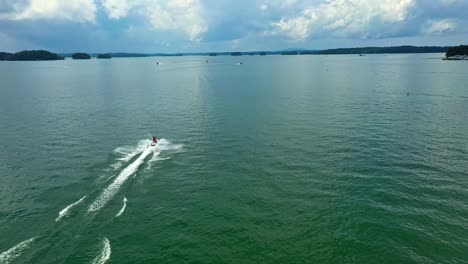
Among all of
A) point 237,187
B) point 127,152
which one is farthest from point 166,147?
point 237,187

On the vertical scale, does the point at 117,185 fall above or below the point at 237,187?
above

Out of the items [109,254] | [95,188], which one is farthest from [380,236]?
[95,188]

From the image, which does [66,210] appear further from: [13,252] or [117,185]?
[13,252]

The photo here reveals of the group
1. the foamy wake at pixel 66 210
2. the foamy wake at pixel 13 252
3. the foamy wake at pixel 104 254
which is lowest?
the foamy wake at pixel 104 254

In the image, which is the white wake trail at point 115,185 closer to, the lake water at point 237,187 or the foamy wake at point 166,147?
the lake water at point 237,187

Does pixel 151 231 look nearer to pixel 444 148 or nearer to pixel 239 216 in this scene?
pixel 239 216

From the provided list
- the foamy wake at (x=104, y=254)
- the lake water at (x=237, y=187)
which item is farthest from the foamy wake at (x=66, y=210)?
the foamy wake at (x=104, y=254)

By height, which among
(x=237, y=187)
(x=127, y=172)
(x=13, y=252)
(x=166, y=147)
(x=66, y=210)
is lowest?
(x=13, y=252)
